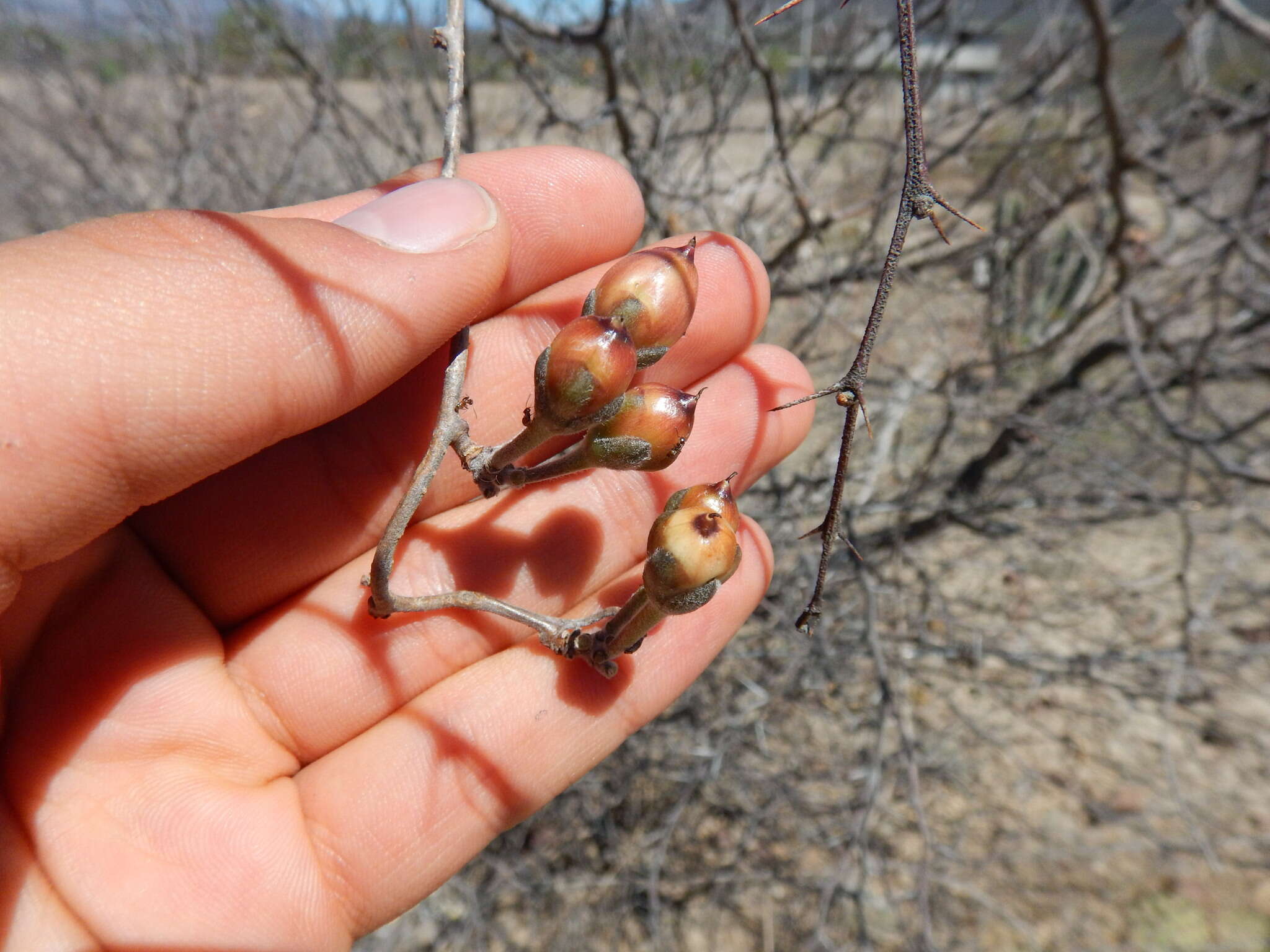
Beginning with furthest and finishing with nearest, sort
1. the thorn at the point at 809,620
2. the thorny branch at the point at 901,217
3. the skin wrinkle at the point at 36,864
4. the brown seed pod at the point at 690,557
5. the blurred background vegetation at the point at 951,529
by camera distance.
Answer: the blurred background vegetation at the point at 951,529
the skin wrinkle at the point at 36,864
the brown seed pod at the point at 690,557
the thorn at the point at 809,620
the thorny branch at the point at 901,217

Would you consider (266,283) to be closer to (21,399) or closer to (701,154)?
(21,399)

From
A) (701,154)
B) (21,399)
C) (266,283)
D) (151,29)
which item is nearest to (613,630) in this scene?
(266,283)


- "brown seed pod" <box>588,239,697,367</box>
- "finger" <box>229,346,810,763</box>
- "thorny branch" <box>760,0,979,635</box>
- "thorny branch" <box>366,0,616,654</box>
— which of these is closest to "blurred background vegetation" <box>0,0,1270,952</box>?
"finger" <box>229,346,810,763</box>

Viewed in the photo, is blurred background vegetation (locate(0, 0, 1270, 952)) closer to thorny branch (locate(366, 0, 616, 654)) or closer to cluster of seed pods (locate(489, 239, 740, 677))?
thorny branch (locate(366, 0, 616, 654))

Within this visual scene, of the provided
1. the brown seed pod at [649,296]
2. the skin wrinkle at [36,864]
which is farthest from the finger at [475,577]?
the brown seed pod at [649,296]

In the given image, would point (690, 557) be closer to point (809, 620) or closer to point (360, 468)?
point (809, 620)

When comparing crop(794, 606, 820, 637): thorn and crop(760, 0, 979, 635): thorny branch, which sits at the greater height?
crop(760, 0, 979, 635): thorny branch

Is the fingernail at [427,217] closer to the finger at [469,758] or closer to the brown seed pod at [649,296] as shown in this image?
the brown seed pod at [649,296]

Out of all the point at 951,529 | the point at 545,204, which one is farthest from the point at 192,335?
the point at 951,529
